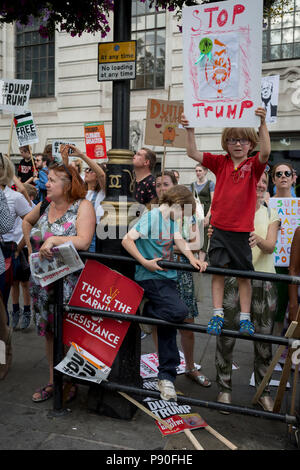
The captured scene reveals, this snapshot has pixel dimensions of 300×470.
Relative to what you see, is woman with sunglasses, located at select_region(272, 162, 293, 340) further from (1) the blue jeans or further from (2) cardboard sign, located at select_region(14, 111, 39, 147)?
(2) cardboard sign, located at select_region(14, 111, 39, 147)

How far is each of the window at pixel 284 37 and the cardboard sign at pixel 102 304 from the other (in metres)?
10.3

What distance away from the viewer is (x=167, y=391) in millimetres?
2902

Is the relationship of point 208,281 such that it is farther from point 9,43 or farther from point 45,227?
point 9,43

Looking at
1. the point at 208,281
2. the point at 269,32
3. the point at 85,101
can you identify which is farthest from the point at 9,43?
the point at 208,281

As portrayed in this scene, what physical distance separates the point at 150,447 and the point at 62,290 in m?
1.21

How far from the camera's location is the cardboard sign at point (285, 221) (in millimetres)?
4211

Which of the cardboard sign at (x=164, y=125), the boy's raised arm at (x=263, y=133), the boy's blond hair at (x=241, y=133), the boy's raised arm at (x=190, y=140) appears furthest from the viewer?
the cardboard sign at (x=164, y=125)

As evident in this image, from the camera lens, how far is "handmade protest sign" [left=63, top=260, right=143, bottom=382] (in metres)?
3.04

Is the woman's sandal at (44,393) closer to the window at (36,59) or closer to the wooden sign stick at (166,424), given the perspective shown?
the wooden sign stick at (166,424)

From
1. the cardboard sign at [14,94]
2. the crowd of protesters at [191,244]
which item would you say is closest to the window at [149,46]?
the cardboard sign at [14,94]

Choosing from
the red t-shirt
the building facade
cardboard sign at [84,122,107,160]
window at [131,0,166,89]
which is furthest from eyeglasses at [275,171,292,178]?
window at [131,0,166,89]

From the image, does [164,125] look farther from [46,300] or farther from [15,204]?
[46,300]

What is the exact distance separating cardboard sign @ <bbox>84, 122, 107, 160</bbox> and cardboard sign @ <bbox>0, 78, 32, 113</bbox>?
1281mm

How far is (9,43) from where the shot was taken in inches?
590
